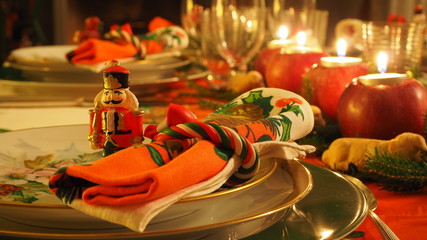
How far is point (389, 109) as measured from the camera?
813mm

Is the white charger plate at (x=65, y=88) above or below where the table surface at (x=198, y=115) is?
above

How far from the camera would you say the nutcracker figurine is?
21.4 inches

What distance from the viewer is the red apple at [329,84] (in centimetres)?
97

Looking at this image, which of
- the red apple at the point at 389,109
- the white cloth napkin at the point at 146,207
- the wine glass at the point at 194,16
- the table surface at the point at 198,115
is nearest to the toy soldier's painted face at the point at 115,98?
the white cloth napkin at the point at 146,207

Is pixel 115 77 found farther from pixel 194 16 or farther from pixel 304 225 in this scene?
pixel 194 16

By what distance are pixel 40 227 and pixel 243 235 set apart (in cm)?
15

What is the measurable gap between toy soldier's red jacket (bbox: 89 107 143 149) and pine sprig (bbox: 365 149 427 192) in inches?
10.8

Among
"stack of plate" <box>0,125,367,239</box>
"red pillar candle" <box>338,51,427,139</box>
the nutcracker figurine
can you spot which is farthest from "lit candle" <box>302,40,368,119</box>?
the nutcracker figurine

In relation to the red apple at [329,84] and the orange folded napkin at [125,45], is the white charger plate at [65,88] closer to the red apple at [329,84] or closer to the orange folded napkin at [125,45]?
the orange folded napkin at [125,45]

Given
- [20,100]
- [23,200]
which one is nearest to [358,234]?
[23,200]

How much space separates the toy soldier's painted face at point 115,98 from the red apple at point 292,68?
0.58 metres

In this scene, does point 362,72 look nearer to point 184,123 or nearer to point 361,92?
point 361,92

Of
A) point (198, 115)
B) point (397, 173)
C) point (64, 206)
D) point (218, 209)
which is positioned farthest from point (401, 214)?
point (198, 115)

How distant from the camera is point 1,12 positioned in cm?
357
